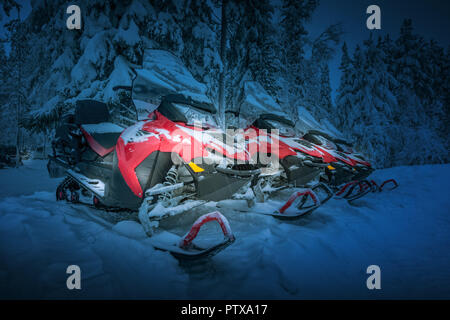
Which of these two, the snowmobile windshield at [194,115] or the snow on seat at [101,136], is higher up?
the snowmobile windshield at [194,115]

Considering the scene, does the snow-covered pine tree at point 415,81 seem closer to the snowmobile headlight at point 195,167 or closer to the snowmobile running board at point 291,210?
the snowmobile running board at point 291,210

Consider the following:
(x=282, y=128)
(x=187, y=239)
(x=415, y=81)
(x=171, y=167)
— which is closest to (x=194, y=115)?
(x=171, y=167)

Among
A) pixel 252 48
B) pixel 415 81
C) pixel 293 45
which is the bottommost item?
pixel 415 81

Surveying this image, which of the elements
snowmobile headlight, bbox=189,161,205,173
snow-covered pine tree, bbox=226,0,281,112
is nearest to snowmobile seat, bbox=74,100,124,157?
snowmobile headlight, bbox=189,161,205,173

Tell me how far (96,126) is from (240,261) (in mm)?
2960

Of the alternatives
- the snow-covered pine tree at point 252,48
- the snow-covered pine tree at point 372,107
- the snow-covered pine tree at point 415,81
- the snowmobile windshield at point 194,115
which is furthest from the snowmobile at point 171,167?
the snow-covered pine tree at point 415,81

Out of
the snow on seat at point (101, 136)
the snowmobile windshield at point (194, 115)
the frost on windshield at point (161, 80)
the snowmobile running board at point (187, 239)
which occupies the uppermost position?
the frost on windshield at point (161, 80)

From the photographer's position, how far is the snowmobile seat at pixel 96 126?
272 cm

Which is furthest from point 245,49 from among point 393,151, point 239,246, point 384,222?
point 393,151

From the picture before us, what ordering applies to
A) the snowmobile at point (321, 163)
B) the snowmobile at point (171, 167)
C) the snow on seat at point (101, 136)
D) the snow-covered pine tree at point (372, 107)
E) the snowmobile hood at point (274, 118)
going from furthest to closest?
the snow-covered pine tree at point (372, 107)
the snowmobile hood at point (274, 118)
the snowmobile at point (321, 163)
the snow on seat at point (101, 136)
the snowmobile at point (171, 167)

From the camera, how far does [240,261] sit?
4.76ft

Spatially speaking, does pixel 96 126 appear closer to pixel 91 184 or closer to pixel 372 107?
pixel 91 184

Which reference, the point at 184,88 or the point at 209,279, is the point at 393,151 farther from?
the point at 209,279
